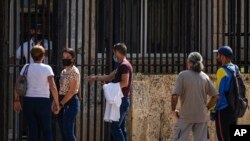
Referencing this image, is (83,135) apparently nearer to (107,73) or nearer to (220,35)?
(107,73)

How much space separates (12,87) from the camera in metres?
12.4

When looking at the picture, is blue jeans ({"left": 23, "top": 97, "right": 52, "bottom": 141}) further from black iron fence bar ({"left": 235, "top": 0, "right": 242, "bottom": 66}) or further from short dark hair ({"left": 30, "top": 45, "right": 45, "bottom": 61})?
black iron fence bar ({"left": 235, "top": 0, "right": 242, "bottom": 66})

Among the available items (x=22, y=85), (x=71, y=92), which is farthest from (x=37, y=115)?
(x=71, y=92)

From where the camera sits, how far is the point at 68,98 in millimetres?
10844

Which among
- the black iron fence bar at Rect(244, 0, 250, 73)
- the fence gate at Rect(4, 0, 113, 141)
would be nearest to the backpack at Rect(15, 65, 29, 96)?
the fence gate at Rect(4, 0, 113, 141)

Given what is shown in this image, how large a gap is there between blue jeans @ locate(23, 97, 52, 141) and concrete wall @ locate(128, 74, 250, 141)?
215cm

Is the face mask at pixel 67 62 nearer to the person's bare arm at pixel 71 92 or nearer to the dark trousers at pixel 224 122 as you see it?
the person's bare arm at pixel 71 92

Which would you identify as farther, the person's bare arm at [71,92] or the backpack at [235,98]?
the person's bare arm at [71,92]

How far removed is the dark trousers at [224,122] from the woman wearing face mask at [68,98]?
2106mm

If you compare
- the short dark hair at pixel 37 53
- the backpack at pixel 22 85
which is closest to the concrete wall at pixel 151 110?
the short dark hair at pixel 37 53

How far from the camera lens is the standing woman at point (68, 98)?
35.6 feet

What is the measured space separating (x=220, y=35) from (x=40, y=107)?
426 centimetres

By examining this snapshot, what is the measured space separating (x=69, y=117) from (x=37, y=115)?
1.96ft

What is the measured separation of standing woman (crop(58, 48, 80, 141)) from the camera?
10.9 metres
